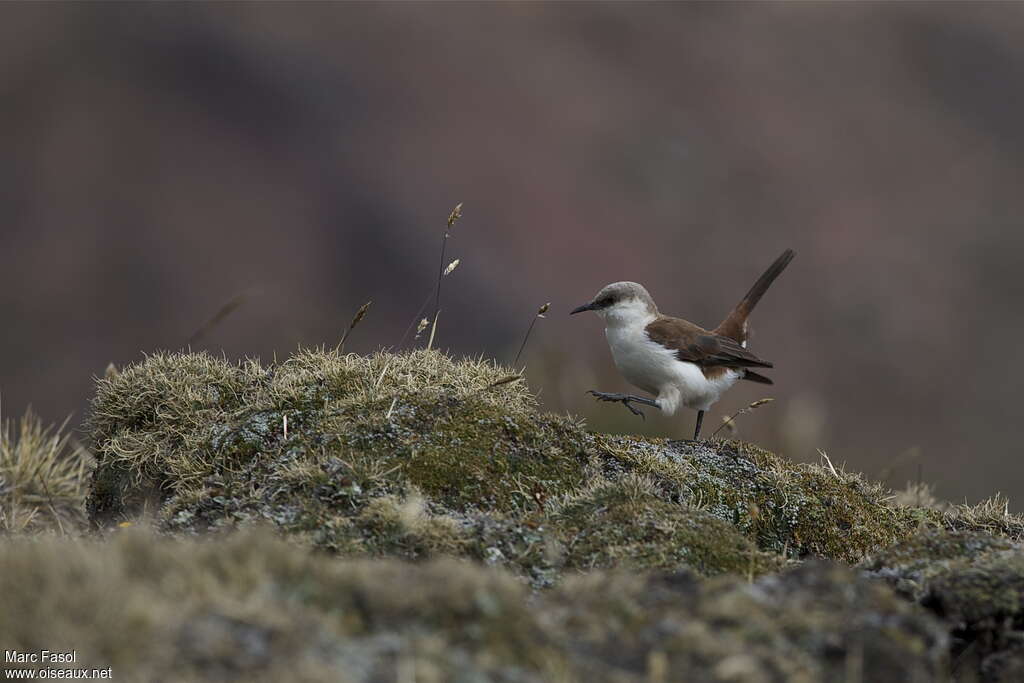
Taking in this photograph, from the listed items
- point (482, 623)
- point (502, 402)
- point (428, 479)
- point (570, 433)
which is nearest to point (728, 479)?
point (570, 433)

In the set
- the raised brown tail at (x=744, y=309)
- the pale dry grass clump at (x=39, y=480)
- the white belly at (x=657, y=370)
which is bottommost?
the pale dry grass clump at (x=39, y=480)

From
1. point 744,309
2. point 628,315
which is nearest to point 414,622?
point 628,315

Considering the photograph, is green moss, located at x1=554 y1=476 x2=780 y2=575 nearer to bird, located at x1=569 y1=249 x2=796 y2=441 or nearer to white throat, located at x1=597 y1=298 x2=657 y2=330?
bird, located at x1=569 y1=249 x2=796 y2=441

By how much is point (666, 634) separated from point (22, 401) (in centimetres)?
890

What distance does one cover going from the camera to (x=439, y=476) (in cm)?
431

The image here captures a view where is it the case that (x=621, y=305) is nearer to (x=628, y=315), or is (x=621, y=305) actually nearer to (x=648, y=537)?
(x=628, y=315)

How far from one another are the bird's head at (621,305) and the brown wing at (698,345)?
0.12m

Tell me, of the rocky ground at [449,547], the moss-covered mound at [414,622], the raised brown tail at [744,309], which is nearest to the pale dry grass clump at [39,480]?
the rocky ground at [449,547]

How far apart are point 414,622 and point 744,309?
5.18 m

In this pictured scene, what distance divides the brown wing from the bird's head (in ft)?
0.40

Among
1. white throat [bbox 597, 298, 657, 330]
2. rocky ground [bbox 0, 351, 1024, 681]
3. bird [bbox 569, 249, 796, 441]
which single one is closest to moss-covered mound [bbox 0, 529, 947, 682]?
rocky ground [bbox 0, 351, 1024, 681]

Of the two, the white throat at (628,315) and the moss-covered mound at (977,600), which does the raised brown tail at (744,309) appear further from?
the moss-covered mound at (977,600)

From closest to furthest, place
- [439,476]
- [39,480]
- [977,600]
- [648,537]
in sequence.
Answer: [977,600] < [648,537] < [439,476] < [39,480]

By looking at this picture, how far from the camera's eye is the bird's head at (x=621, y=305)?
6438 mm
